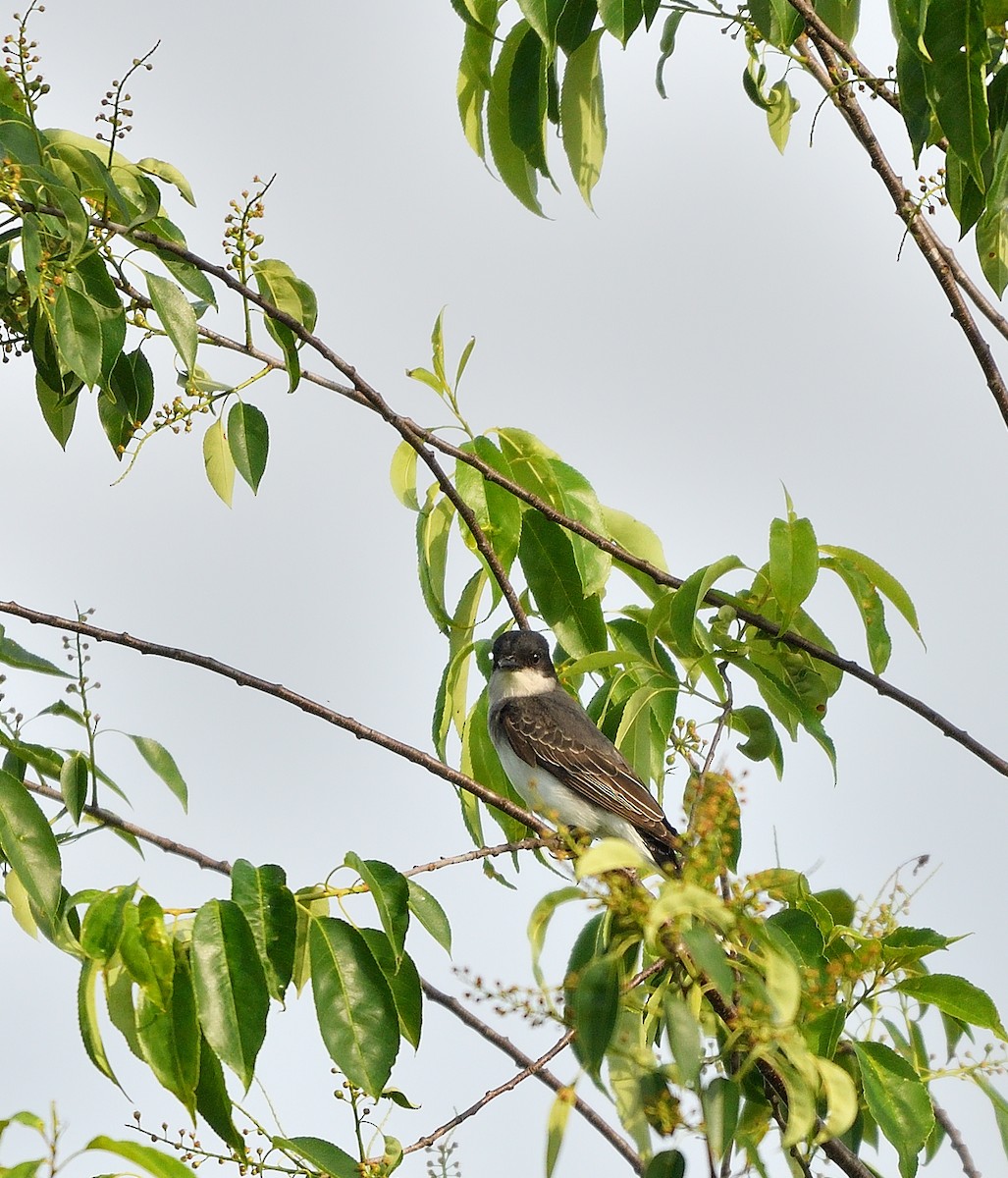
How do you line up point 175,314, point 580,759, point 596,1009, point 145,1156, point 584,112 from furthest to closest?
1. point 580,759
2. point 584,112
3. point 175,314
4. point 596,1009
5. point 145,1156

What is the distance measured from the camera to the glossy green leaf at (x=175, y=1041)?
2.40 m

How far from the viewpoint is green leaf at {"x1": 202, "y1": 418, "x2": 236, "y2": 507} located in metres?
3.95

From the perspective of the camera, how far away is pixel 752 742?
3592mm

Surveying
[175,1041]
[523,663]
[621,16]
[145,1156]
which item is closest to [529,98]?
[621,16]

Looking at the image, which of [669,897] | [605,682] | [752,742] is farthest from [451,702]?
[669,897]

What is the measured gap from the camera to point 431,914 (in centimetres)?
275

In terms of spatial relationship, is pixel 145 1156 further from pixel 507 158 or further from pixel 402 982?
pixel 507 158

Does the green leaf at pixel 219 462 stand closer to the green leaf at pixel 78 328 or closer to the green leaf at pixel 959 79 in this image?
the green leaf at pixel 78 328

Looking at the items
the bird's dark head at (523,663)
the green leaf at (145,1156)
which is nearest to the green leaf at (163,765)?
the green leaf at (145,1156)

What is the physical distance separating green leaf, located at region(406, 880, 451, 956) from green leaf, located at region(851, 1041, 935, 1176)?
2.55 feet

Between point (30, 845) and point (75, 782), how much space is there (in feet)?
0.83

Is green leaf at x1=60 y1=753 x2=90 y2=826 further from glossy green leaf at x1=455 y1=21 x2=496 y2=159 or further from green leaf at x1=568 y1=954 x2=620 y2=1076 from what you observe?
glossy green leaf at x1=455 y1=21 x2=496 y2=159

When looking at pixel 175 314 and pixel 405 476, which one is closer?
pixel 175 314

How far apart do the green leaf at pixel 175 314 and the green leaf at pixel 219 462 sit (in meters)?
0.75
